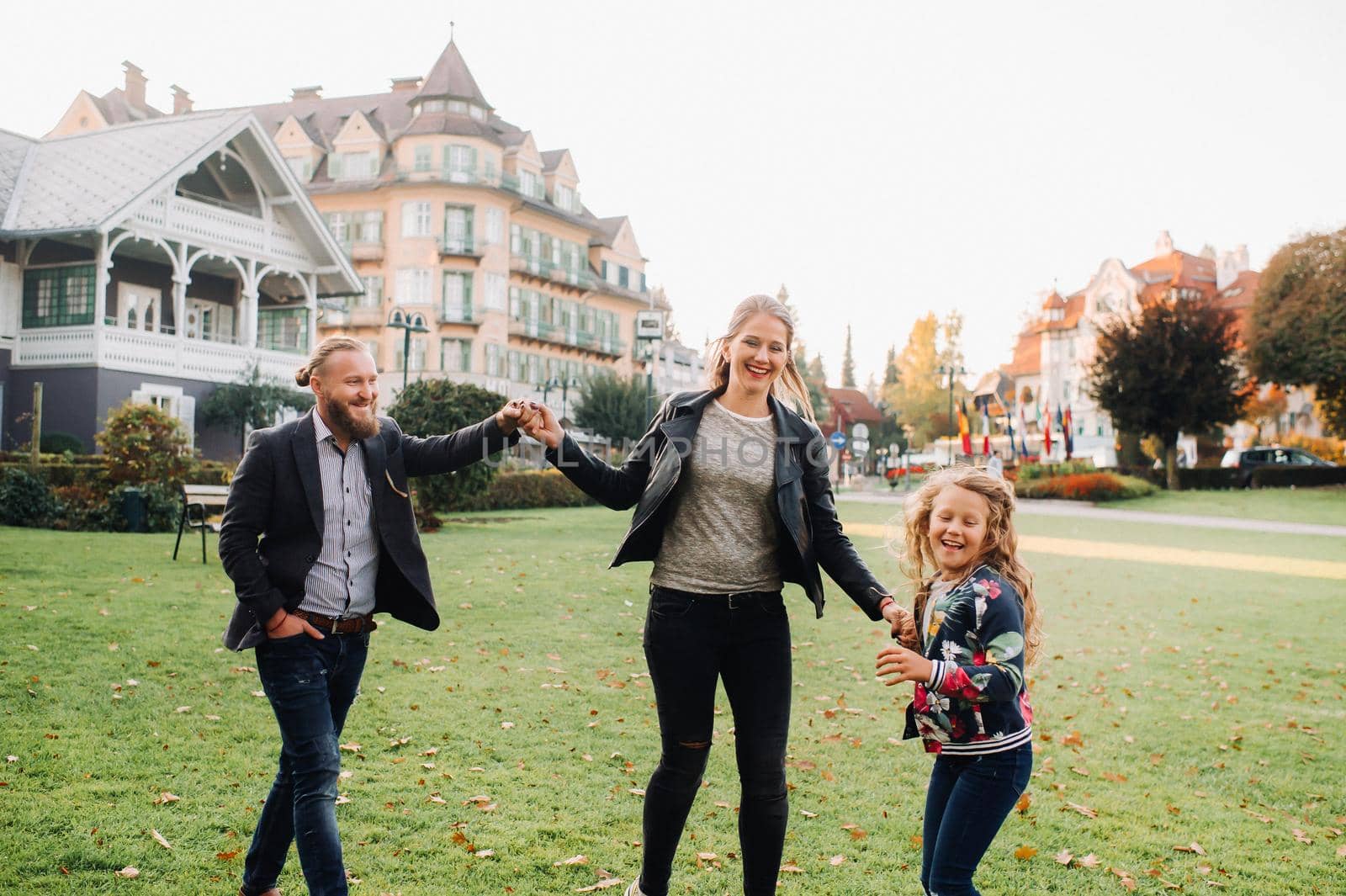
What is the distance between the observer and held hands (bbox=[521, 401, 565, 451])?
12.9ft

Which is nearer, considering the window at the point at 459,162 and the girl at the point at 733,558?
the girl at the point at 733,558

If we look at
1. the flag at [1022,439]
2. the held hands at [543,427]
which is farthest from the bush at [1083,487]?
the held hands at [543,427]

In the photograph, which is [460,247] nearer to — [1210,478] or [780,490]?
[1210,478]

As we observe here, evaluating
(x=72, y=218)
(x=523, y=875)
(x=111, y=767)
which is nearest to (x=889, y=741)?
(x=523, y=875)

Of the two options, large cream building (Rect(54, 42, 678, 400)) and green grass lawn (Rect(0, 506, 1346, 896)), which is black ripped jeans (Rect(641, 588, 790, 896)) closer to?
green grass lawn (Rect(0, 506, 1346, 896))

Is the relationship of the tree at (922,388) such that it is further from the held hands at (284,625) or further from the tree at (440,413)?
the held hands at (284,625)

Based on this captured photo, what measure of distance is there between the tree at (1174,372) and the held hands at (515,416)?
46851 millimetres

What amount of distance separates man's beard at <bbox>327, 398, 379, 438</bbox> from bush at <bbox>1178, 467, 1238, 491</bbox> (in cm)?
4873

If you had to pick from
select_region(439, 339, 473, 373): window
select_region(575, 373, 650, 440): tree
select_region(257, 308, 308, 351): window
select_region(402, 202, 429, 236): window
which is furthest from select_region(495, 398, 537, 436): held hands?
select_region(402, 202, 429, 236): window

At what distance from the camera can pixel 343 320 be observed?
50312 millimetres

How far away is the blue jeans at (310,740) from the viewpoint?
3.54 metres

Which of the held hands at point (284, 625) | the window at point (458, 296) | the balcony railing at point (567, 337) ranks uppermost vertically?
the window at point (458, 296)

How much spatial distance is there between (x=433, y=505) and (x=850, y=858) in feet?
56.0

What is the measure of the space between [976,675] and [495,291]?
48.7m
